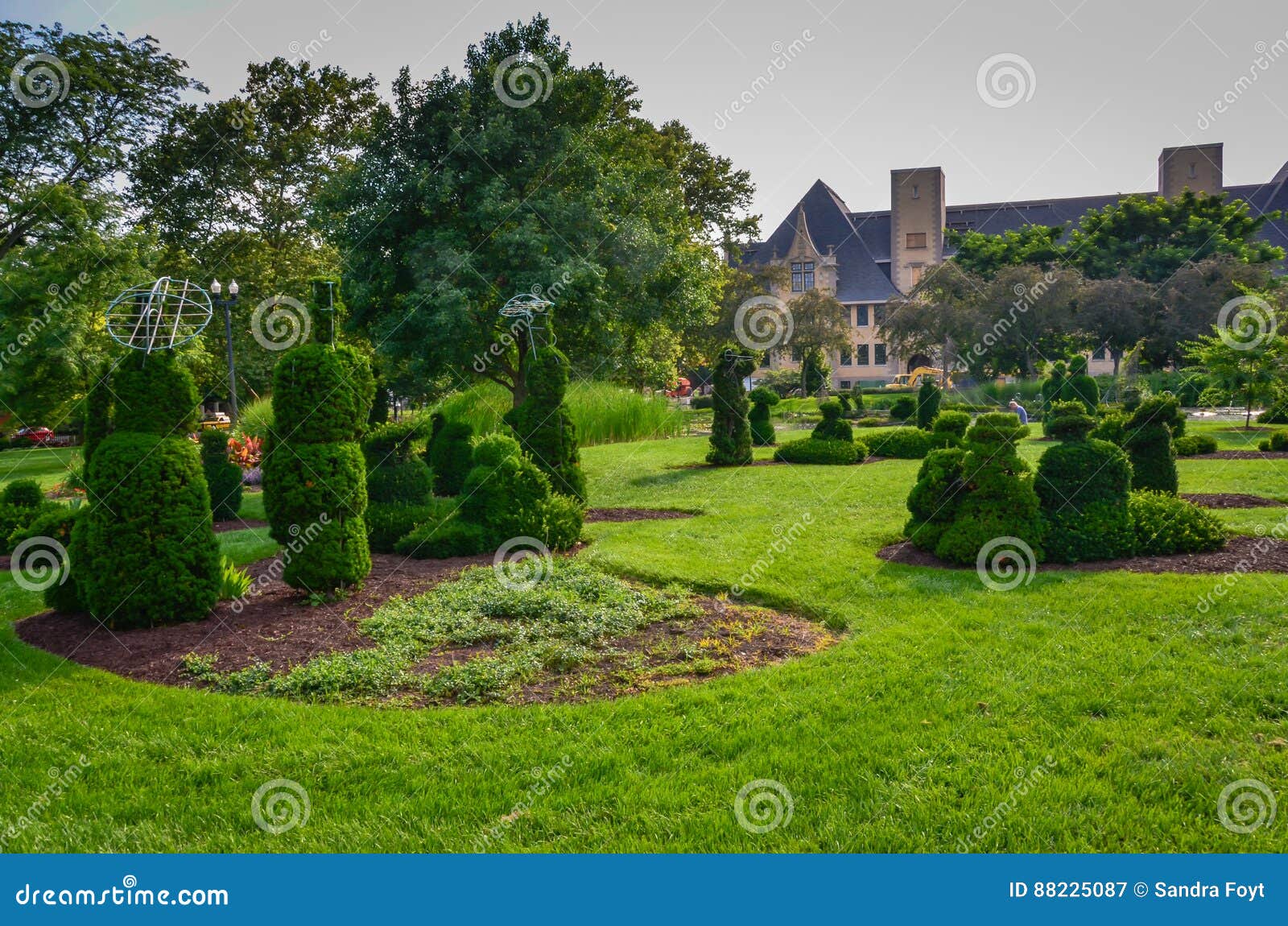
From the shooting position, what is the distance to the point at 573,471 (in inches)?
423

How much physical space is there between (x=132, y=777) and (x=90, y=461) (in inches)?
143

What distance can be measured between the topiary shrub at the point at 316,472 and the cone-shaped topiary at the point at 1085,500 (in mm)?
6621

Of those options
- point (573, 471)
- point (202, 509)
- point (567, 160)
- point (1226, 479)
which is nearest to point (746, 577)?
point (573, 471)

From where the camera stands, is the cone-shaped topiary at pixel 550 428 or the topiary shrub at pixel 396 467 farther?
the cone-shaped topiary at pixel 550 428

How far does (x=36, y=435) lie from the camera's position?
107 feet

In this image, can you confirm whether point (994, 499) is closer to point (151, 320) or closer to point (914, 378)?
point (151, 320)

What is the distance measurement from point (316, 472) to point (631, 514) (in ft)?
18.9

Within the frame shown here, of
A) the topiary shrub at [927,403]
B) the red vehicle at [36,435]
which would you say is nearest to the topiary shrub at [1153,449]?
the topiary shrub at [927,403]

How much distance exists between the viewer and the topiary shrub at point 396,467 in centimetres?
1038

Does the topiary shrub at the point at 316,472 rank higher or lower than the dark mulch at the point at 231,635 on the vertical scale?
higher

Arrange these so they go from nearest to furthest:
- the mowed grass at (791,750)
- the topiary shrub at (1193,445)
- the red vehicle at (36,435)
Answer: the mowed grass at (791,750) → the topiary shrub at (1193,445) → the red vehicle at (36,435)

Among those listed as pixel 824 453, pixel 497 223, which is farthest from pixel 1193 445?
pixel 497 223

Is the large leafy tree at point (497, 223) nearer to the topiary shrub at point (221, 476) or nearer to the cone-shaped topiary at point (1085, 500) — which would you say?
the topiary shrub at point (221, 476)

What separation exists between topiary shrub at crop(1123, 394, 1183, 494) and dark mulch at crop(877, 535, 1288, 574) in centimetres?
93
